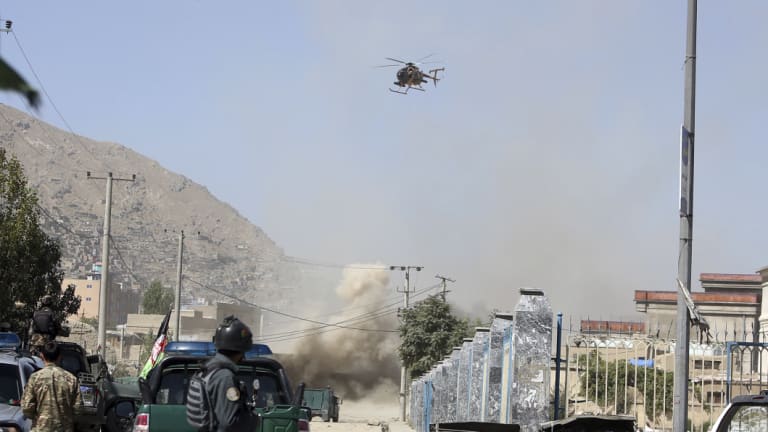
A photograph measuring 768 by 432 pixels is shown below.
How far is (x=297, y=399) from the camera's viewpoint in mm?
12266

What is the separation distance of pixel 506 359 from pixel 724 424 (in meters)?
6.26

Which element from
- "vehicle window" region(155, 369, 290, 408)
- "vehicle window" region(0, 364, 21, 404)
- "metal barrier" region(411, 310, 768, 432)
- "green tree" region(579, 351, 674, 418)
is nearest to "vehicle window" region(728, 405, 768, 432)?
"metal barrier" region(411, 310, 768, 432)

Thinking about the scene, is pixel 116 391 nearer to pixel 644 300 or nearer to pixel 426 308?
pixel 426 308

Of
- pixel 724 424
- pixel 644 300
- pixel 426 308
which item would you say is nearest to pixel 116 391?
pixel 724 424

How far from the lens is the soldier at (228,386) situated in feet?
26.1

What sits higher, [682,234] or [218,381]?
[682,234]

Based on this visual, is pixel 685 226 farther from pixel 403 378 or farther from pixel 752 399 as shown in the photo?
pixel 403 378

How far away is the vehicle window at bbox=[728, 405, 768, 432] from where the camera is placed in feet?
36.1

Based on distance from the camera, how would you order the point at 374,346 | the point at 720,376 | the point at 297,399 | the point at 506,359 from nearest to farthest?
the point at 297,399, the point at 506,359, the point at 720,376, the point at 374,346

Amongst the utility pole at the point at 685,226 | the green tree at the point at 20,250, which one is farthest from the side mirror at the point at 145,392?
the green tree at the point at 20,250

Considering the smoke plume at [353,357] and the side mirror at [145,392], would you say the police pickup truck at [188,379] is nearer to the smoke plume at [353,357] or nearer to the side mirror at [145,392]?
the side mirror at [145,392]

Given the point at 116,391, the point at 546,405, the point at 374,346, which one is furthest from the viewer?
the point at 374,346

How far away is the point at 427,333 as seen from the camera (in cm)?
6694

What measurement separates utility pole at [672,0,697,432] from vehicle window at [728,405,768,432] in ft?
13.2
